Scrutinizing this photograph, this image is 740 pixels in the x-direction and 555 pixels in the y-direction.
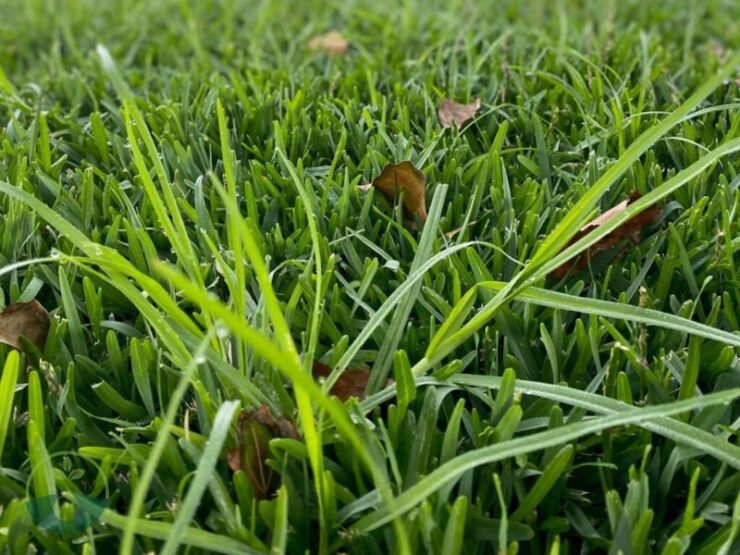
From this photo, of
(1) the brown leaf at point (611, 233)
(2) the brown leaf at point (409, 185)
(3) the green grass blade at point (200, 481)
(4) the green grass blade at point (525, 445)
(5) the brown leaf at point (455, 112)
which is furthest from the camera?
(5) the brown leaf at point (455, 112)

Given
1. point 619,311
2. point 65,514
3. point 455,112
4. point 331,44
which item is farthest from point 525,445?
point 331,44

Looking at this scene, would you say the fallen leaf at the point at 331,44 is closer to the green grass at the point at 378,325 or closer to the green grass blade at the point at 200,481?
the green grass at the point at 378,325

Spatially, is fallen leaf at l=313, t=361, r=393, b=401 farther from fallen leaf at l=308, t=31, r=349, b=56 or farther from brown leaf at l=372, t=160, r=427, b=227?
fallen leaf at l=308, t=31, r=349, b=56

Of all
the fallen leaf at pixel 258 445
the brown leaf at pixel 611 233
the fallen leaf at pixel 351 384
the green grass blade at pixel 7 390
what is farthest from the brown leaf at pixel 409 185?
the green grass blade at pixel 7 390

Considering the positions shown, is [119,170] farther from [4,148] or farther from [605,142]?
[605,142]

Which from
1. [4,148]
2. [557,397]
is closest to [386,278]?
[557,397]

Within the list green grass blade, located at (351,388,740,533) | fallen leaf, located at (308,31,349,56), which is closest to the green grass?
green grass blade, located at (351,388,740,533)

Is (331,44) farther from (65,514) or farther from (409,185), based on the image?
(65,514)
